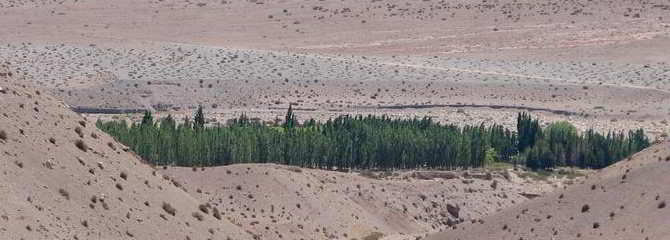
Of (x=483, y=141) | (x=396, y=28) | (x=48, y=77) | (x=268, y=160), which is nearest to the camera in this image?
(x=268, y=160)

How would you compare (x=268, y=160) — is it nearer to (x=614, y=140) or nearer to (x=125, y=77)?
(x=614, y=140)

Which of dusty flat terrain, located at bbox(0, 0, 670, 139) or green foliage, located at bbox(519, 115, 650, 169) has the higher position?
green foliage, located at bbox(519, 115, 650, 169)

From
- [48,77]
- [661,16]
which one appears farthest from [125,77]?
[661,16]

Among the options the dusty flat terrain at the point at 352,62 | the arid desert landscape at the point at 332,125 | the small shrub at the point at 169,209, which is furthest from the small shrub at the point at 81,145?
the dusty flat terrain at the point at 352,62

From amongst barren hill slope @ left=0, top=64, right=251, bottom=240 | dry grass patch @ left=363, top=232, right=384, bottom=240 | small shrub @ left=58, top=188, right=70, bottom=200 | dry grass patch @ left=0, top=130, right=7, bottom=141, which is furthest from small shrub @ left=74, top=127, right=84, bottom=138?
dry grass patch @ left=363, top=232, right=384, bottom=240

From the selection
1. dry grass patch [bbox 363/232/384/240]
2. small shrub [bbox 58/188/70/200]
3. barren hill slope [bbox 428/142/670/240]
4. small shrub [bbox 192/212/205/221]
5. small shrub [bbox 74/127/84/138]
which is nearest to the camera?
small shrub [bbox 58/188/70/200]

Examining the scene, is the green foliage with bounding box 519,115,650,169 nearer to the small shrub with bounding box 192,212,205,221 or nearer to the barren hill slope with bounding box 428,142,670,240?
the barren hill slope with bounding box 428,142,670,240

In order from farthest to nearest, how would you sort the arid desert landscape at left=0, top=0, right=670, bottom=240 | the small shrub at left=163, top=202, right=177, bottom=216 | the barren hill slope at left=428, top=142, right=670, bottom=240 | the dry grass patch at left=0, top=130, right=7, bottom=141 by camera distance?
the small shrub at left=163, top=202, right=177, bottom=216 → the arid desert landscape at left=0, top=0, right=670, bottom=240 → the barren hill slope at left=428, top=142, right=670, bottom=240 → the dry grass patch at left=0, top=130, right=7, bottom=141
